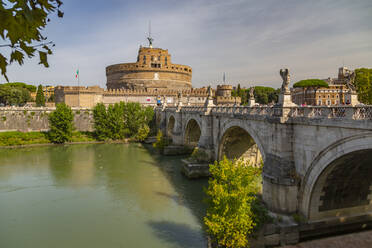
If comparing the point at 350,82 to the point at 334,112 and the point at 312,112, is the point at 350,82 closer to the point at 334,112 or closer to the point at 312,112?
the point at 334,112

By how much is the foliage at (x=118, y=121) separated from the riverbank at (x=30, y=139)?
1.26 meters

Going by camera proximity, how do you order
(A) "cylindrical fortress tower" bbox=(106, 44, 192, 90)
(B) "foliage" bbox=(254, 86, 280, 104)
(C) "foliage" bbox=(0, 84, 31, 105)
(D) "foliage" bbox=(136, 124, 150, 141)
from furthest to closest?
(B) "foliage" bbox=(254, 86, 280, 104) < (A) "cylindrical fortress tower" bbox=(106, 44, 192, 90) < (C) "foliage" bbox=(0, 84, 31, 105) < (D) "foliage" bbox=(136, 124, 150, 141)

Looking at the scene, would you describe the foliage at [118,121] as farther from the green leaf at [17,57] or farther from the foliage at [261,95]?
the green leaf at [17,57]

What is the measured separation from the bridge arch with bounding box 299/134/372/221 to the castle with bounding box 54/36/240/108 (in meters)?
36.8

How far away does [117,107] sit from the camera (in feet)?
129

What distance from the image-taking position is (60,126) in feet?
123

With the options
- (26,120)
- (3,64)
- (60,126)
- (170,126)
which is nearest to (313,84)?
(170,126)

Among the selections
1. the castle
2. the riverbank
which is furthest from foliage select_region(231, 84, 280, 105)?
the riverbank

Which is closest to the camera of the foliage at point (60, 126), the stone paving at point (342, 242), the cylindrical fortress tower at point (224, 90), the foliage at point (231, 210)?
the foliage at point (231, 210)

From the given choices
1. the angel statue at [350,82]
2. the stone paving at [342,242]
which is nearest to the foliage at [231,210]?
the stone paving at [342,242]

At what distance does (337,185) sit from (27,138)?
37234 mm

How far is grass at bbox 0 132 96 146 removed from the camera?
35656 millimetres

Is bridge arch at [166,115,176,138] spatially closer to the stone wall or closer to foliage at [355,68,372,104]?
the stone wall

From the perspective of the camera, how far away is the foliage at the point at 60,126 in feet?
122
